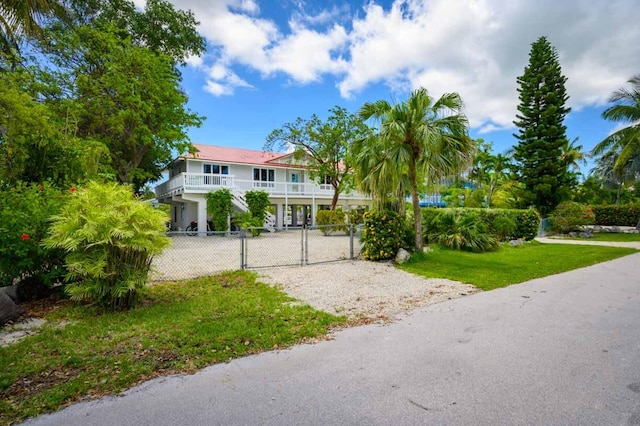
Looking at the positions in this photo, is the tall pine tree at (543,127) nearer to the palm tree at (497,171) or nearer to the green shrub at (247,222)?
the palm tree at (497,171)

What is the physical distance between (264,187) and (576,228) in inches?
838

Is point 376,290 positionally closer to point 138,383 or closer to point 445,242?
point 138,383

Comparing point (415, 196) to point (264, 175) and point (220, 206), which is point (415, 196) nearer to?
point (220, 206)

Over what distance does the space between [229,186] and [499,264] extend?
16.9 meters

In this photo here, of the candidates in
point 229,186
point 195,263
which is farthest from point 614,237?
point 229,186

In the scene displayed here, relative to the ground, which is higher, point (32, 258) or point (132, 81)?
point (132, 81)

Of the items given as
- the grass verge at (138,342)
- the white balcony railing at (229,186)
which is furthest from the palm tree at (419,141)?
the white balcony railing at (229,186)

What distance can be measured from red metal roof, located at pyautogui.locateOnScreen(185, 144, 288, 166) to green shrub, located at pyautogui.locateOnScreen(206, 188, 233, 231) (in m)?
5.64

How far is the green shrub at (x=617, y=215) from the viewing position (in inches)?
909

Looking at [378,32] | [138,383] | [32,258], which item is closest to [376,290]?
[138,383]

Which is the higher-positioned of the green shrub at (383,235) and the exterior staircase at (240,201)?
the exterior staircase at (240,201)

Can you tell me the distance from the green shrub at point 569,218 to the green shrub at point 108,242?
2322cm

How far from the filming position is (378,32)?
12.1 meters

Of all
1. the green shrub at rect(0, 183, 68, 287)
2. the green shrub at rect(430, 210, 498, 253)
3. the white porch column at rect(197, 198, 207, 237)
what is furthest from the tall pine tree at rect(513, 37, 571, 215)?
the green shrub at rect(0, 183, 68, 287)
